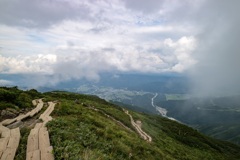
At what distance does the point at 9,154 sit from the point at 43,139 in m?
2.24

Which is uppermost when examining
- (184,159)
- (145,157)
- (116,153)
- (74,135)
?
(74,135)

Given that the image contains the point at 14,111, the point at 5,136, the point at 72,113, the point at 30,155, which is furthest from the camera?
the point at 72,113

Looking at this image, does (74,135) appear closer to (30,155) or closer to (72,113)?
(30,155)

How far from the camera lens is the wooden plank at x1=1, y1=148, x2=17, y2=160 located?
11229mm

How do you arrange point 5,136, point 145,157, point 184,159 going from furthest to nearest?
1. point 184,159
2. point 145,157
3. point 5,136

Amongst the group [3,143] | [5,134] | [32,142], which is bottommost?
[5,134]

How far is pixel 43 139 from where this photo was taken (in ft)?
44.6

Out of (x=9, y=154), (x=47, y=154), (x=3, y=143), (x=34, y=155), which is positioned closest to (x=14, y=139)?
(x=3, y=143)

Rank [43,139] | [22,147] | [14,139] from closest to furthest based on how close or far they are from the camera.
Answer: [22,147] → [43,139] → [14,139]

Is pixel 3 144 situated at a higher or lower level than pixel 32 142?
lower

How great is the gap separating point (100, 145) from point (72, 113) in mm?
12099

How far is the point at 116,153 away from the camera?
16.0 m

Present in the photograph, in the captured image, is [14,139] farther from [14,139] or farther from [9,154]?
[9,154]

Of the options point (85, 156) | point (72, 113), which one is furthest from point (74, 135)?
point (72, 113)
